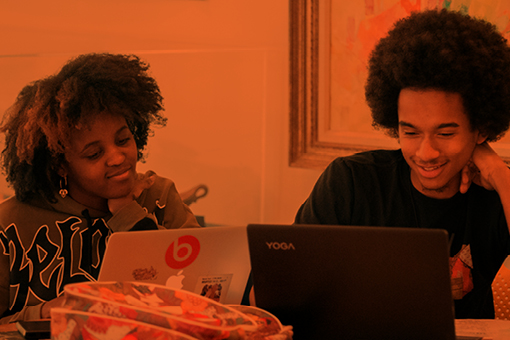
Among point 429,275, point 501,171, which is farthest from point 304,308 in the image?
point 501,171

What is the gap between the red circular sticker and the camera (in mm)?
928

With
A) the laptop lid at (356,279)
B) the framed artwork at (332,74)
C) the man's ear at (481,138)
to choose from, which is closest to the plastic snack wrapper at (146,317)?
the laptop lid at (356,279)

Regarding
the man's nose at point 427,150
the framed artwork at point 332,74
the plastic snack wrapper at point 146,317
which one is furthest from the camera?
the framed artwork at point 332,74

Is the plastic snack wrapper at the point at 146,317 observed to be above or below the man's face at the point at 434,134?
below

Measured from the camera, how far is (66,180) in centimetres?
144

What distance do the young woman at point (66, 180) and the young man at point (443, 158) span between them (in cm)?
55

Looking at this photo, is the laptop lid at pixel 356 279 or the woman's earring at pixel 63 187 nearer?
the laptop lid at pixel 356 279

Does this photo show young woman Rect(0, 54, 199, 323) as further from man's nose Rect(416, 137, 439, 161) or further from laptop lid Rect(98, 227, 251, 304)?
man's nose Rect(416, 137, 439, 161)

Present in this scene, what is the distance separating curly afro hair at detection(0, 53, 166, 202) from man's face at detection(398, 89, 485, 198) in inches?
28.7

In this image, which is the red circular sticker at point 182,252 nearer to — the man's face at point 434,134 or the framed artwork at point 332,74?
the man's face at point 434,134

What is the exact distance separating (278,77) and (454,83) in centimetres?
145

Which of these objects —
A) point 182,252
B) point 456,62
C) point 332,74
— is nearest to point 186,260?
point 182,252

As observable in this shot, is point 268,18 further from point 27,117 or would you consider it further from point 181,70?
point 27,117

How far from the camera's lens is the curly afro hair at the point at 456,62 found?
130 cm
